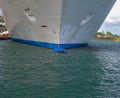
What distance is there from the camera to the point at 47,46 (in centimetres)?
3141

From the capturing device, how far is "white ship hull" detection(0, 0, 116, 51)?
1034 inches

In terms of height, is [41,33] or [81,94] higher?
[41,33]

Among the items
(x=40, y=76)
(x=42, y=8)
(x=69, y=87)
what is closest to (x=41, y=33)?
(x=42, y=8)

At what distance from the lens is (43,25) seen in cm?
2889

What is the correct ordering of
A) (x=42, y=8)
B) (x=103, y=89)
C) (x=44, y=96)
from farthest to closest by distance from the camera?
(x=42, y=8), (x=103, y=89), (x=44, y=96)

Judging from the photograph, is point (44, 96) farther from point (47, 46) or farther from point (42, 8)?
point (47, 46)

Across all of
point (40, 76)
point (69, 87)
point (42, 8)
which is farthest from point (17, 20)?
point (69, 87)

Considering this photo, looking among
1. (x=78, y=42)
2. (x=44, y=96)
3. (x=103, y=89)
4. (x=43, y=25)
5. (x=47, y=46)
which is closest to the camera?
(x=44, y=96)

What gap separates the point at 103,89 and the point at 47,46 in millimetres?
20380

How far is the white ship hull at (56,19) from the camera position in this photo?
1034 inches

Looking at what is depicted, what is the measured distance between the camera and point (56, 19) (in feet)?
87.9

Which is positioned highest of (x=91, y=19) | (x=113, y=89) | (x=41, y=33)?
(x=91, y=19)

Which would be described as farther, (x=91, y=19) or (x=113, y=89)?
(x=91, y=19)

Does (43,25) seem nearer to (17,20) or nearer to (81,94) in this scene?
(17,20)
